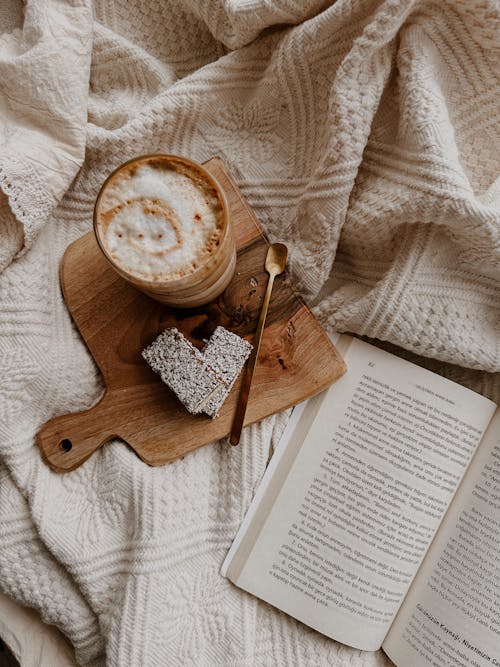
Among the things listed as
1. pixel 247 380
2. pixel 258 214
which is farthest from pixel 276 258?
pixel 247 380

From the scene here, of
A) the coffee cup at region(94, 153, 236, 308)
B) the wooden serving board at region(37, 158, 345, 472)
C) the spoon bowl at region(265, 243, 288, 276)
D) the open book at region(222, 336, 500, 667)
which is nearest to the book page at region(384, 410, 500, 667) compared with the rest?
the open book at region(222, 336, 500, 667)

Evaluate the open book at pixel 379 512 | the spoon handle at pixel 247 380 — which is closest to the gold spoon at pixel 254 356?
the spoon handle at pixel 247 380

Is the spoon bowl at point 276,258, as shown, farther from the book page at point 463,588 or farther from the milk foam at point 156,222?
the book page at point 463,588

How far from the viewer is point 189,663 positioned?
0.87 meters

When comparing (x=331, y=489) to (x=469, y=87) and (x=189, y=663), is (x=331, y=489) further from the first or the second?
(x=469, y=87)

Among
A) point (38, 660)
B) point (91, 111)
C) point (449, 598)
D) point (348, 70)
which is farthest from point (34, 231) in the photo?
point (449, 598)

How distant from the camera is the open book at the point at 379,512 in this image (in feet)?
Result: 2.97

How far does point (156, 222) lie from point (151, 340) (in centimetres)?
22

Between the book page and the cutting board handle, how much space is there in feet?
1.76

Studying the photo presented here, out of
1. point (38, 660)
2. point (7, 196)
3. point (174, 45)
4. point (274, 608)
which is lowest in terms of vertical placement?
point (38, 660)

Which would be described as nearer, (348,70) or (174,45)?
(348,70)

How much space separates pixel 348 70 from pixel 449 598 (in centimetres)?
79

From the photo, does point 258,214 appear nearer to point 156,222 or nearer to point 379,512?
point 156,222

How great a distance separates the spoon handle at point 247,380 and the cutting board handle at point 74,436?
19cm
